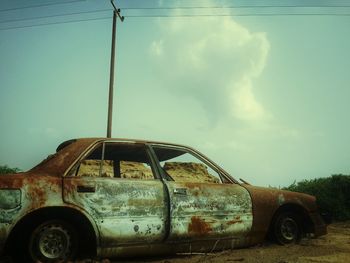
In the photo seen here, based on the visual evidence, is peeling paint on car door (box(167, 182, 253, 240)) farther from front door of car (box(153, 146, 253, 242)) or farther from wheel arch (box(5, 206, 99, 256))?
wheel arch (box(5, 206, 99, 256))

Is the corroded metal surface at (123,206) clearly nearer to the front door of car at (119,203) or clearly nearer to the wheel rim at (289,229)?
the front door of car at (119,203)

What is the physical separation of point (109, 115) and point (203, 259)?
12894 millimetres

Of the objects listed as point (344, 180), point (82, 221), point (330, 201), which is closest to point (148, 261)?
point (82, 221)

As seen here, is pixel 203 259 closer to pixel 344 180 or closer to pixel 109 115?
pixel 344 180

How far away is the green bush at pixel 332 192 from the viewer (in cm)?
1103

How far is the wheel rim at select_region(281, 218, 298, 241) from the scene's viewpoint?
5973 millimetres

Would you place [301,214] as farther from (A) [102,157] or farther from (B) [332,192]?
(B) [332,192]

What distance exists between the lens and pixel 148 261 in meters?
4.80

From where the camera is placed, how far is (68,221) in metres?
4.30

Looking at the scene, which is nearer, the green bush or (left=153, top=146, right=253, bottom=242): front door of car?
(left=153, top=146, right=253, bottom=242): front door of car

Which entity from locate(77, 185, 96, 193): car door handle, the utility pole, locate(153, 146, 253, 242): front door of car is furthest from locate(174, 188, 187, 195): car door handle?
the utility pole

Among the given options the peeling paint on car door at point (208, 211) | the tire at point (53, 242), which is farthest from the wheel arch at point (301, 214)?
the tire at point (53, 242)

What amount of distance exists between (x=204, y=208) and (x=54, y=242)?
1.95 metres

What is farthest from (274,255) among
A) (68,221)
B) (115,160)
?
(68,221)
